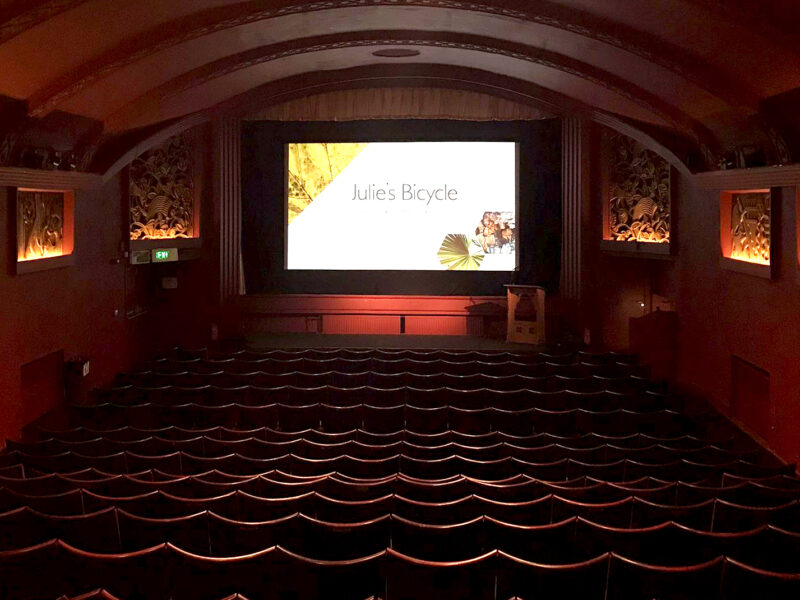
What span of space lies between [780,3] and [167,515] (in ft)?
18.9

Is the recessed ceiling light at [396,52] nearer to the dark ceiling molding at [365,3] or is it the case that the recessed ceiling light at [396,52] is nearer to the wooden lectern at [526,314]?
the dark ceiling molding at [365,3]

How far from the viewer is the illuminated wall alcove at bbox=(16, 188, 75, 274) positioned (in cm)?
901

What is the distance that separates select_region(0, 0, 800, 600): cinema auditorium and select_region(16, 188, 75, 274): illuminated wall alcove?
0.06m

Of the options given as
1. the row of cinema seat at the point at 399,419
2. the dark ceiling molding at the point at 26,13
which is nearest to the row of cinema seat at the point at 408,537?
the row of cinema seat at the point at 399,419

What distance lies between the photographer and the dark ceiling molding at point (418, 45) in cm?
972

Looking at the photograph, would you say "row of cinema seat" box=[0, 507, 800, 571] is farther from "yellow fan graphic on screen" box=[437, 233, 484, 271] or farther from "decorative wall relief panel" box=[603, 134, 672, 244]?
"yellow fan graphic on screen" box=[437, 233, 484, 271]

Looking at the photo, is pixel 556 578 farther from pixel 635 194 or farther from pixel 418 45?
pixel 635 194

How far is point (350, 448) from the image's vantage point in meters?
6.57

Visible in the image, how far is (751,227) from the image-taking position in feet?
30.6

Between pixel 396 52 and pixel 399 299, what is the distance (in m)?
4.46

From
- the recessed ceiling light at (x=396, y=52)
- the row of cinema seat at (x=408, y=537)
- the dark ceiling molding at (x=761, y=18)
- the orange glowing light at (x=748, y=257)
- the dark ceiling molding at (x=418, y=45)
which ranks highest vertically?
the recessed ceiling light at (x=396, y=52)

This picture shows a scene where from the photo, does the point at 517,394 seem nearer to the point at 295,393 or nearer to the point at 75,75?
the point at 295,393

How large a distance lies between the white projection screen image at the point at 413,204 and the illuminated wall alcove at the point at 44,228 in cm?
521

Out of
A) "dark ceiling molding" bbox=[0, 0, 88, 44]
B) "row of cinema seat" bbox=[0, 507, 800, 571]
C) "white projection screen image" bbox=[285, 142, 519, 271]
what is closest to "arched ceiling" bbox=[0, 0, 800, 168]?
"dark ceiling molding" bbox=[0, 0, 88, 44]
